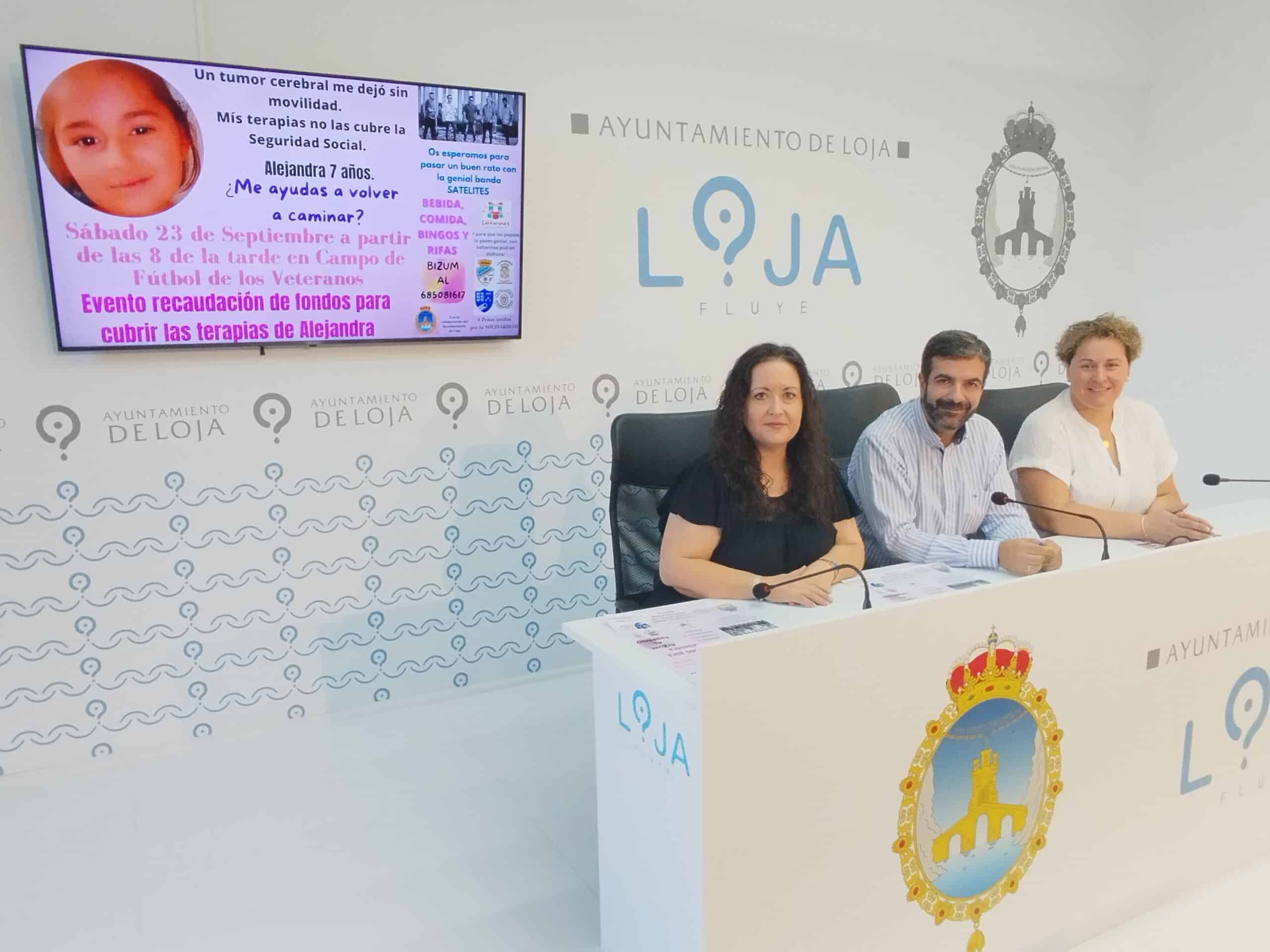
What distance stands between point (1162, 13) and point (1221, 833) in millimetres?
3821

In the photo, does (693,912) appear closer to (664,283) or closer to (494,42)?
(664,283)

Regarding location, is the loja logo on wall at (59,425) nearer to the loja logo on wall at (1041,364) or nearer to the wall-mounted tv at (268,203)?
the wall-mounted tv at (268,203)

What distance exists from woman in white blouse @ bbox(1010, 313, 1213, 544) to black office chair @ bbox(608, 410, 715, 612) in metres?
0.88

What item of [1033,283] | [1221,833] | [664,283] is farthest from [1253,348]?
[1221,833]

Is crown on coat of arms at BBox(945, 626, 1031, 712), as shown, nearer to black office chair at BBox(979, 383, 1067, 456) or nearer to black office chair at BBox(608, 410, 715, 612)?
black office chair at BBox(608, 410, 715, 612)

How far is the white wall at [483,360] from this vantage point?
264cm

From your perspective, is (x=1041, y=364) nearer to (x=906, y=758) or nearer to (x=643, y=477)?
(x=643, y=477)

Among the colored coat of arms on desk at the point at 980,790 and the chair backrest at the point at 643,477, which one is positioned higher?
the chair backrest at the point at 643,477

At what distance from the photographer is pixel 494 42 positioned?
294cm

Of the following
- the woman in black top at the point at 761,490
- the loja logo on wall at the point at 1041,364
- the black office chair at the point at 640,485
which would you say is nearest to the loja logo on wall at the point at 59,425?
the black office chair at the point at 640,485

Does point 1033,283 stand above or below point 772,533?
above

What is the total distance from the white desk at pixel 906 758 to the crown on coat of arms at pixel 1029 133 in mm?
2571

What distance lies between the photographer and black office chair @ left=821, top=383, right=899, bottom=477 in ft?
9.28

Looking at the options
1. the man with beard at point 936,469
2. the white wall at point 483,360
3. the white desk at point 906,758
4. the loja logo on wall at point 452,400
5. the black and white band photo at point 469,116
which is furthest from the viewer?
the loja logo on wall at point 452,400
